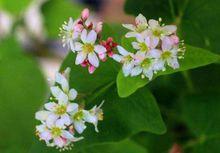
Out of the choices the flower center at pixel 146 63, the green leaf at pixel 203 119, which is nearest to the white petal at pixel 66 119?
the flower center at pixel 146 63

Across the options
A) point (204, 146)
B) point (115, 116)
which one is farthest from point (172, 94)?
point (115, 116)

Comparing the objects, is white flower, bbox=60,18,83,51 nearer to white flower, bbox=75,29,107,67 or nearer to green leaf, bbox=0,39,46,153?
white flower, bbox=75,29,107,67

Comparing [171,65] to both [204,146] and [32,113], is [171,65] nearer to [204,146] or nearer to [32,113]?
[204,146]

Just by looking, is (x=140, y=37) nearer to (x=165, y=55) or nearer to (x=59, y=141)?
(x=165, y=55)

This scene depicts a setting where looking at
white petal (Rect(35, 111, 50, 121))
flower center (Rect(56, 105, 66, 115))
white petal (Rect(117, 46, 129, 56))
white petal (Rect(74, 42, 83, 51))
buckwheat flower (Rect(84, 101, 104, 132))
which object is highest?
white petal (Rect(74, 42, 83, 51))

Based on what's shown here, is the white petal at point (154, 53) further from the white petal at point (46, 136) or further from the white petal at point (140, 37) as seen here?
the white petal at point (46, 136)

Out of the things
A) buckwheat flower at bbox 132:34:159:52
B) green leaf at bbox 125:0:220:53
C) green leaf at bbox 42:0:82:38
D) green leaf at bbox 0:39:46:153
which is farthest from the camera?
green leaf at bbox 42:0:82:38

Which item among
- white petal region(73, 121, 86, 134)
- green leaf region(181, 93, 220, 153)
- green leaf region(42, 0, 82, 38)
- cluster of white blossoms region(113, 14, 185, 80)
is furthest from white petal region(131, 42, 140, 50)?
green leaf region(42, 0, 82, 38)
